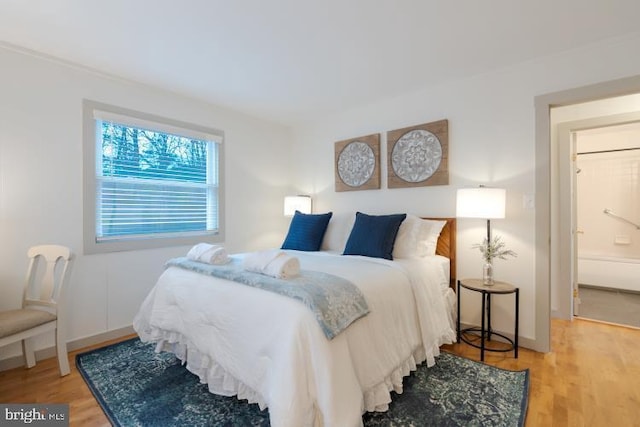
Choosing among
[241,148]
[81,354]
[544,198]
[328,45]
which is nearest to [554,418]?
[544,198]

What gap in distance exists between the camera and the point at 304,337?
1358 mm

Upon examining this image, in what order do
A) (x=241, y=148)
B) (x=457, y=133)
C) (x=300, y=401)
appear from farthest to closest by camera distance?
1. (x=241, y=148)
2. (x=457, y=133)
3. (x=300, y=401)

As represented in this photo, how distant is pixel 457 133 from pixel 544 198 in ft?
3.12

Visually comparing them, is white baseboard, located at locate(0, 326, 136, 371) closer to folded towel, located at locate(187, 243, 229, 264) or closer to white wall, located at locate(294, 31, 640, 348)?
folded towel, located at locate(187, 243, 229, 264)

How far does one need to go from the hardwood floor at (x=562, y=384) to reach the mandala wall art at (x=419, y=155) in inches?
63.6

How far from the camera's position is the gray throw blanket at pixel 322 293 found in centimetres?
142

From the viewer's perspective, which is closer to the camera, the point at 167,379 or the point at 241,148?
the point at 167,379

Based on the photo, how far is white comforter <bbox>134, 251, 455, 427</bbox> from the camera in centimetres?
132

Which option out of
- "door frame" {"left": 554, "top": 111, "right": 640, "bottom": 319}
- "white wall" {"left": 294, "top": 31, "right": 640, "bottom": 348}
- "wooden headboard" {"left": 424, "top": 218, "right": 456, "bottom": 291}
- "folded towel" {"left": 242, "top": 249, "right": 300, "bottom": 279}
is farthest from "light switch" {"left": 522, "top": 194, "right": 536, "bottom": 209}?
"folded towel" {"left": 242, "top": 249, "right": 300, "bottom": 279}

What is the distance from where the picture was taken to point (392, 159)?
334 cm

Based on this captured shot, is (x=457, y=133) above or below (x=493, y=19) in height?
below

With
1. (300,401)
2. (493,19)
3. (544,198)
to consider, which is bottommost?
(300,401)

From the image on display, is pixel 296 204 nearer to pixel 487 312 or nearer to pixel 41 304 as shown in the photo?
pixel 487 312

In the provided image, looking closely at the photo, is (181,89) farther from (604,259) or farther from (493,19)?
(604,259)
